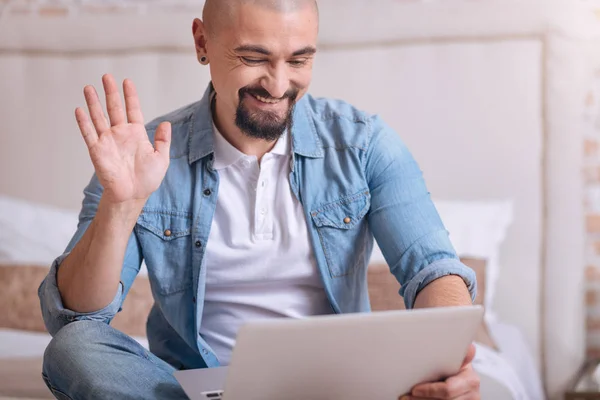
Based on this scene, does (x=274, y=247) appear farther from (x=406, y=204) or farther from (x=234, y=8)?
(x=234, y=8)

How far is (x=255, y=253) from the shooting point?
5.38 ft

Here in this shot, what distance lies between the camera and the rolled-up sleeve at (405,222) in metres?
1.52

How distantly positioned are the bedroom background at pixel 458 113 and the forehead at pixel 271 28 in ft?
3.48

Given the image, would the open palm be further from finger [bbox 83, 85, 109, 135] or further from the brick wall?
the brick wall

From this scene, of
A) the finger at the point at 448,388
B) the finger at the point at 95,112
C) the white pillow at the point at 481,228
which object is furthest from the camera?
the white pillow at the point at 481,228

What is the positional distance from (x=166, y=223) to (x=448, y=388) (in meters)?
0.71

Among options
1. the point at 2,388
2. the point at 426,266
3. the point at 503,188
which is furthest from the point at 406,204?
the point at 2,388

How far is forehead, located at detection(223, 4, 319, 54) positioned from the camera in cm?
153

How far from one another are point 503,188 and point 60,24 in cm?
151

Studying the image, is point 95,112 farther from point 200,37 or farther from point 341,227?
point 341,227

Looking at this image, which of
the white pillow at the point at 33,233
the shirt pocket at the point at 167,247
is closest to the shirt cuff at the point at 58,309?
the shirt pocket at the point at 167,247

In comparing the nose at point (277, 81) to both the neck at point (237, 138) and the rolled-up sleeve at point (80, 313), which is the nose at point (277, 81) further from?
the rolled-up sleeve at point (80, 313)

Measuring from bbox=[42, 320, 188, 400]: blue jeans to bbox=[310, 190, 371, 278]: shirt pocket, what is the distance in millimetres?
414

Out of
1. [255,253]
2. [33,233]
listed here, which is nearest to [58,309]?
[255,253]
